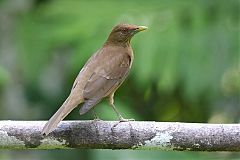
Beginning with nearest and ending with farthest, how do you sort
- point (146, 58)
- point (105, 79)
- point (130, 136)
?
point (130, 136) < point (105, 79) < point (146, 58)

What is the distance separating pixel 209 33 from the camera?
6.63 meters

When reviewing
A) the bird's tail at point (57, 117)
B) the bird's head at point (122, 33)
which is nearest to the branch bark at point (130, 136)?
the bird's tail at point (57, 117)

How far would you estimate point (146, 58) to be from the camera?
6.23 metres

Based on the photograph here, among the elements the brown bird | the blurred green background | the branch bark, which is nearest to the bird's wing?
the brown bird

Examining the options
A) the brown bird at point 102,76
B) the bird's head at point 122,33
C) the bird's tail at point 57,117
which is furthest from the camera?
the bird's head at point 122,33

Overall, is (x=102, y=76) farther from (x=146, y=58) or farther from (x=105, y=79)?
(x=146, y=58)

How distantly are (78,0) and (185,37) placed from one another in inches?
45.0

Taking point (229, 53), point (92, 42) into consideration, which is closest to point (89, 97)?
point (92, 42)

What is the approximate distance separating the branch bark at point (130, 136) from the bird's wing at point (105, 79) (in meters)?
0.17

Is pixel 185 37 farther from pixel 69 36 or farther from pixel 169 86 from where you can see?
pixel 69 36

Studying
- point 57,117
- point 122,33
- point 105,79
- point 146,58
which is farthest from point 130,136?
point 146,58

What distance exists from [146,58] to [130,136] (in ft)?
6.55

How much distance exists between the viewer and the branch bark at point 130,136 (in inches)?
168

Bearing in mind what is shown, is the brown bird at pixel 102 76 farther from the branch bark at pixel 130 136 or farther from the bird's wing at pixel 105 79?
the branch bark at pixel 130 136
